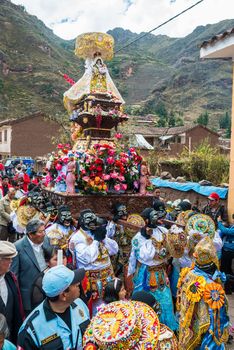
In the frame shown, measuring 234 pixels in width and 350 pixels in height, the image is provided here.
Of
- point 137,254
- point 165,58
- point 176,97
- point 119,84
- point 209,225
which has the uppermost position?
point 165,58

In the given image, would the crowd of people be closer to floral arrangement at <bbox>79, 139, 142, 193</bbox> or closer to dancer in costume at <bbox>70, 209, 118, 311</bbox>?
dancer in costume at <bbox>70, 209, 118, 311</bbox>

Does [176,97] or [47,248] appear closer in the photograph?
[47,248]

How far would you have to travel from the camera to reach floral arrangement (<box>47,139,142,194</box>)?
6855 mm

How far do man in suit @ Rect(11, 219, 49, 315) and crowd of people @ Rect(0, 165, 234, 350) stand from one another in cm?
1

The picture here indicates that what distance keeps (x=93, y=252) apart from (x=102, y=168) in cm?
238

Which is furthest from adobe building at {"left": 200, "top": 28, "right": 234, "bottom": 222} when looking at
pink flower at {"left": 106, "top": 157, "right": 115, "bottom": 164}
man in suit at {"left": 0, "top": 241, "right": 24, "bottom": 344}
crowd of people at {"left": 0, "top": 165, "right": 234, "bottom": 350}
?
man in suit at {"left": 0, "top": 241, "right": 24, "bottom": 344}

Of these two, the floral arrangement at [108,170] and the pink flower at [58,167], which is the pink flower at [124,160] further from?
the pink flower at [58,167]

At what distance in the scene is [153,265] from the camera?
516 centimetres

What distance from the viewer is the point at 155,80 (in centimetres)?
10031

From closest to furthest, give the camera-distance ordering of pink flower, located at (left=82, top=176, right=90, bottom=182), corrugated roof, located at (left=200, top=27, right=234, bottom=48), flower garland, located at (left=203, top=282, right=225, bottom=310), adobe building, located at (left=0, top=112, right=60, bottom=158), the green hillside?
flower garland, located at (left=203, top=282, right=225, bottom=310), pink flower, located at (left=82, top=176, right=90, bottom=182), corrugated roof, located at (left=200, top=27, right=234, bottom=48), adobe building, located at (left=0, top=112, right=60, bottom=158), the green hillside

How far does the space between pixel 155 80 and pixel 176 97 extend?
23078mm

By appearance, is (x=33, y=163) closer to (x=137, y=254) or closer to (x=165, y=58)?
(x=137, y=254)

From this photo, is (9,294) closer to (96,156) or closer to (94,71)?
(96,156)

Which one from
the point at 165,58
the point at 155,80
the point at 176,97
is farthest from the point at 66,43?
the point at 176,97
